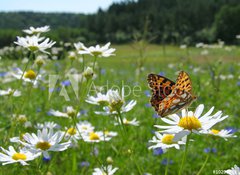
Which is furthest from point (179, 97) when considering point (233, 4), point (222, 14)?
point (233, 4)

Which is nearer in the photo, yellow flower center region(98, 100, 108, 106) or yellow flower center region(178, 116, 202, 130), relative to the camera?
yellow flower center region(178, 116, 202, 130)

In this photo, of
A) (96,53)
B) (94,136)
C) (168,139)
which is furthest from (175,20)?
(168,139)

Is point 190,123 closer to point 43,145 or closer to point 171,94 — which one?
point 171,94

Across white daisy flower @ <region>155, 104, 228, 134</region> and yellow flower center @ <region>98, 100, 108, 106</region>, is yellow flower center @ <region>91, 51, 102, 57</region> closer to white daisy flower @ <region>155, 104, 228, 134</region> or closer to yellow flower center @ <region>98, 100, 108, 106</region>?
yellow flower center @ <region>98, 100, 108, 106</region>

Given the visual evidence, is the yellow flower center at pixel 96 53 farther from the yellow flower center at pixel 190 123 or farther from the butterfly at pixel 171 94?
the yellow flower center at pixel 190 123

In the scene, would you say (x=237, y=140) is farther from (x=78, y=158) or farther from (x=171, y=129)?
(x=171, y=129)

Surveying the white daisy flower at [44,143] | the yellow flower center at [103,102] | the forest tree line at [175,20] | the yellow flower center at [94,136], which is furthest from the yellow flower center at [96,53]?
the forest tree line at [175,20]

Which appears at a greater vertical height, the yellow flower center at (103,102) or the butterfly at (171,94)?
the butterfly at (171,94)

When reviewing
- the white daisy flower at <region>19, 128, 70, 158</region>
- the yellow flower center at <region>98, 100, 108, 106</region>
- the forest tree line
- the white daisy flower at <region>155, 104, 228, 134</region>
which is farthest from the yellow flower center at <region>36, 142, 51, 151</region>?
the forest tree line
